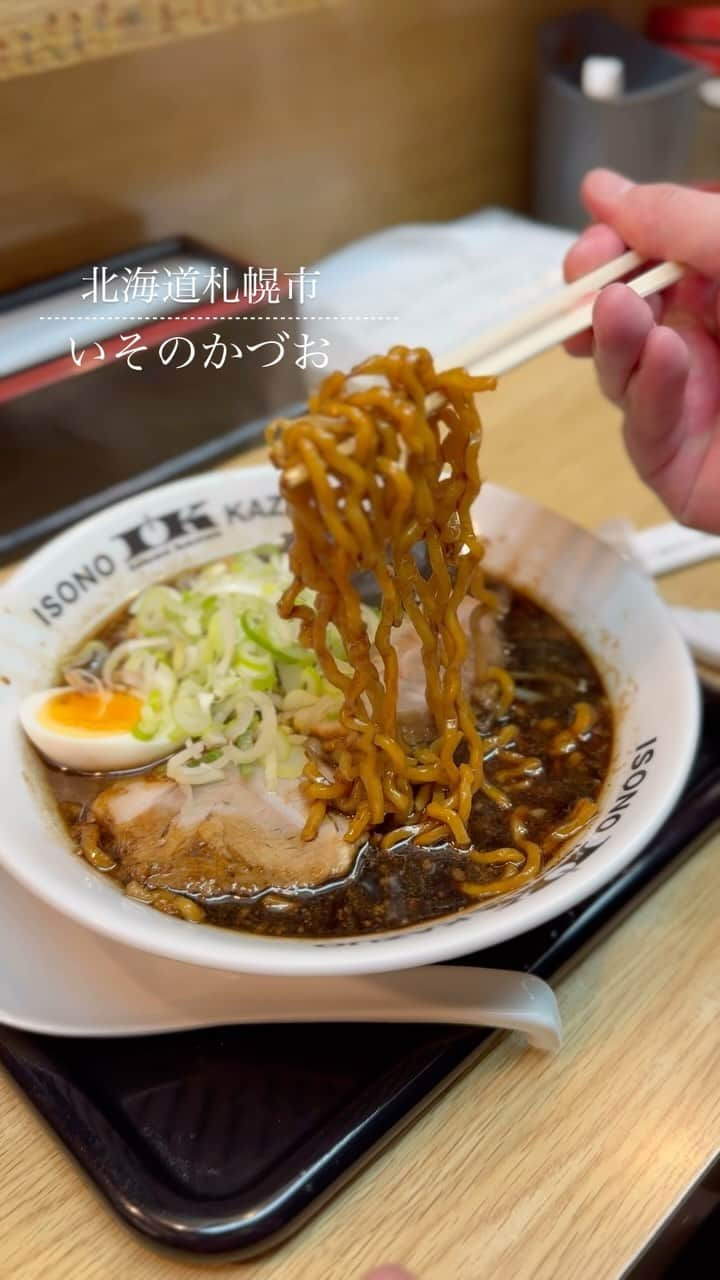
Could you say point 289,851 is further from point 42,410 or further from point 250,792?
point 42,410

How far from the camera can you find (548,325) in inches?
44.7

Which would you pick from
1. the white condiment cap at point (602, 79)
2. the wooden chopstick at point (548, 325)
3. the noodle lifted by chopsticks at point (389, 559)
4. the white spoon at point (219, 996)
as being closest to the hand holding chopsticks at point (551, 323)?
the wooden chopstick at point (548, 325)

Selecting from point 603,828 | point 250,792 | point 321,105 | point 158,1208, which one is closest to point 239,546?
point 250,792

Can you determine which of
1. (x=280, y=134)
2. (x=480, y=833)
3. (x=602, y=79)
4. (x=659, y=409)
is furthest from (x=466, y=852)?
(x=602, y=79)

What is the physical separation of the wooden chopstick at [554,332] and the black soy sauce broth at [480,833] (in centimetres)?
38

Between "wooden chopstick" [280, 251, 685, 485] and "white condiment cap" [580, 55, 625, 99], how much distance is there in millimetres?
1372

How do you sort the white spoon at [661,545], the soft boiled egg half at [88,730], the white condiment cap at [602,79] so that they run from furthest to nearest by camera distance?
the white condiment cap at [602,79] < the white spoon at [661,545] < the soft boiled egg half at [88,730]

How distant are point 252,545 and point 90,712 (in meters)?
0.41

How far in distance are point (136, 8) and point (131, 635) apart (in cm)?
97

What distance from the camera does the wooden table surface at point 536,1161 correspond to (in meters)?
0.79

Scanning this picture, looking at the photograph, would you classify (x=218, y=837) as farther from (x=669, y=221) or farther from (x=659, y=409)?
(x=669, y=221)

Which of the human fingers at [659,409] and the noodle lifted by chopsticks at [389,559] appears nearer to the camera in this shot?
the noodle lifted by chopsticks at [389,559]

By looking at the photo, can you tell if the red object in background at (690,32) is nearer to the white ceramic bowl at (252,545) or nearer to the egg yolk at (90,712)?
the white ceramic bowl at (252,545)

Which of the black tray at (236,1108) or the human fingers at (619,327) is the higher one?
the human fingers at (619,327)
